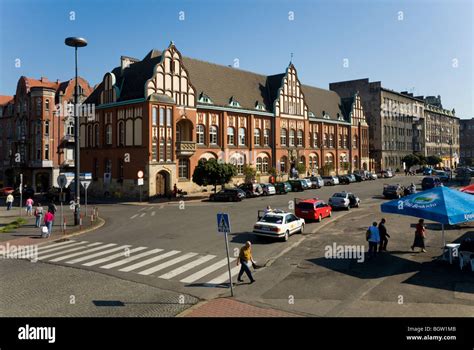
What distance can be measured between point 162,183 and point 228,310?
116ft

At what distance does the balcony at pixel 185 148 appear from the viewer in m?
46.5

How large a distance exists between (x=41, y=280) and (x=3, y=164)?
199ft

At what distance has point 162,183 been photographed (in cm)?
4541

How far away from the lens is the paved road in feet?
47.4

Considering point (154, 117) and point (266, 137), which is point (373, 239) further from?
point (266, 137)

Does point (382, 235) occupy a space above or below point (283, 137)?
below

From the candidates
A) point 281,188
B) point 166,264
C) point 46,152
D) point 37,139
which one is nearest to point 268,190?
point 281,188

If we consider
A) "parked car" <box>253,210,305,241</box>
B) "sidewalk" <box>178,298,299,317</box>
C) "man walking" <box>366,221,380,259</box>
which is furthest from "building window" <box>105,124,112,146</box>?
"sidewalk" <box>178,298,299,317</box>

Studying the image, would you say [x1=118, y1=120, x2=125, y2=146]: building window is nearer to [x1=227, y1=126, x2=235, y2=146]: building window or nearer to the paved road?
[x1=227, y1=126, x2=235, y2=146]: building window

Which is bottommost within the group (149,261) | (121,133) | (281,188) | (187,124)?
(149,261)

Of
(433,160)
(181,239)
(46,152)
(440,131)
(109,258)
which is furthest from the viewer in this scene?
(440,131)

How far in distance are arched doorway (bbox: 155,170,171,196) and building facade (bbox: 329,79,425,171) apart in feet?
208

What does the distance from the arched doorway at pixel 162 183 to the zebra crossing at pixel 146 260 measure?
24153mm
